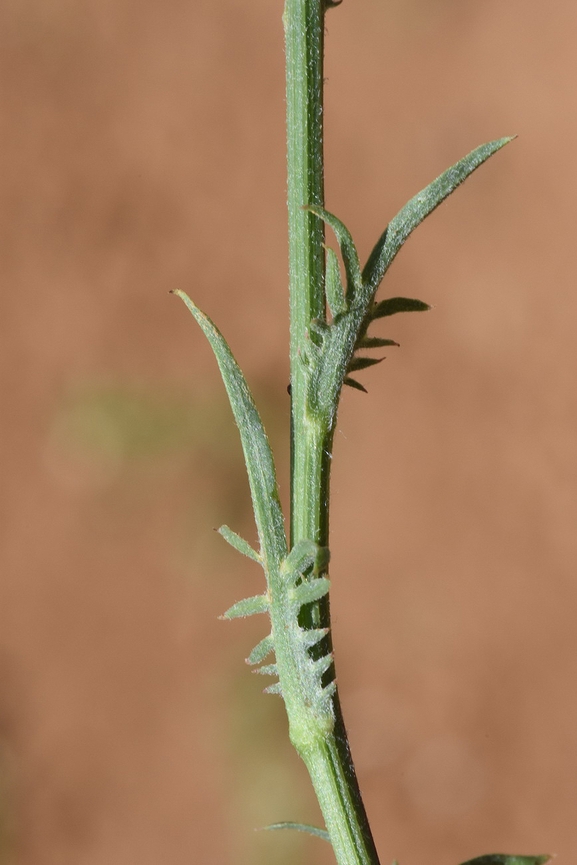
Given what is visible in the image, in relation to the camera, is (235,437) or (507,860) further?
(235,437)

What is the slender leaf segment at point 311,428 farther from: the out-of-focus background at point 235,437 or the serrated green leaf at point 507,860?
the out-of-focus background at point 235,437

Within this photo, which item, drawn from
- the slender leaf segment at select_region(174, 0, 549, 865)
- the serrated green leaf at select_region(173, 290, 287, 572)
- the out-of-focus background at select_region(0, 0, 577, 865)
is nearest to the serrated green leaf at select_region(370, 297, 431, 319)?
the slender leaf segment at select_region(174, 0, 549, 865)

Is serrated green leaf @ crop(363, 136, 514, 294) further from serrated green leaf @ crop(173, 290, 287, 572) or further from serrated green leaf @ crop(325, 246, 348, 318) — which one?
serrated green leaf @ crop(173, 290, 287, 572)

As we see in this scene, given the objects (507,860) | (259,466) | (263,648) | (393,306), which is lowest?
(507,860)

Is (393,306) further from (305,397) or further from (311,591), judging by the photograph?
(311,591)

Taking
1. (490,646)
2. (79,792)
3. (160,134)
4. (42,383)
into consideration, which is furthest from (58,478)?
(490,646)

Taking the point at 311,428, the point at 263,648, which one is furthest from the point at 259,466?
the point at 263,648
